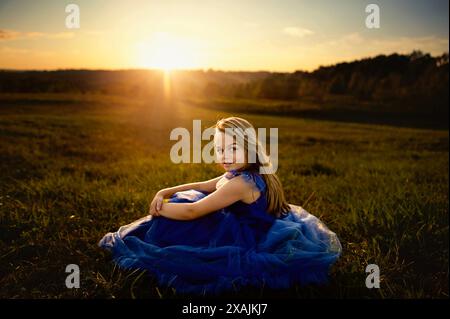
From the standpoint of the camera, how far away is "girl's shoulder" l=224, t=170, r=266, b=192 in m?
3.64

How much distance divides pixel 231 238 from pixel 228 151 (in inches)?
28.5

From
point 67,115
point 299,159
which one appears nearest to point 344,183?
point 299,159

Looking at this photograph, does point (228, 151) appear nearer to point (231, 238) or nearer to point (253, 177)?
point (253, 177)

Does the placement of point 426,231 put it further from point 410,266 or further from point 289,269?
point 289,269

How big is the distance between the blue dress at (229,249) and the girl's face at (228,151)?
0.37ft

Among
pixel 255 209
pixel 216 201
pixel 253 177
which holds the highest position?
pixel 253 177

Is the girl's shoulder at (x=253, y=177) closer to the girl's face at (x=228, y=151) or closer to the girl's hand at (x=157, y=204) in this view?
the girl's face at (x=228, y=151)

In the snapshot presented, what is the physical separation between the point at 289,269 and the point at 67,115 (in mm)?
13041

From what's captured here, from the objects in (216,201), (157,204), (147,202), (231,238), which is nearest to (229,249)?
(231,238)

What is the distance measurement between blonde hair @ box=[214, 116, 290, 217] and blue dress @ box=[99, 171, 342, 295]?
0.20ft

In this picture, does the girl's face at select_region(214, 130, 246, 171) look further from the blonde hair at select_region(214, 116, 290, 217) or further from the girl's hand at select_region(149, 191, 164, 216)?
the girl's hand at select_region(149, 191, 164, 216)

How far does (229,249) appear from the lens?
137 inches

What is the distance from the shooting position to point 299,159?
9.25 m

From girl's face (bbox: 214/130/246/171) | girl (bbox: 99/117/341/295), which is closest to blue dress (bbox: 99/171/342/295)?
girl (bbox: 99/117/341/295)
